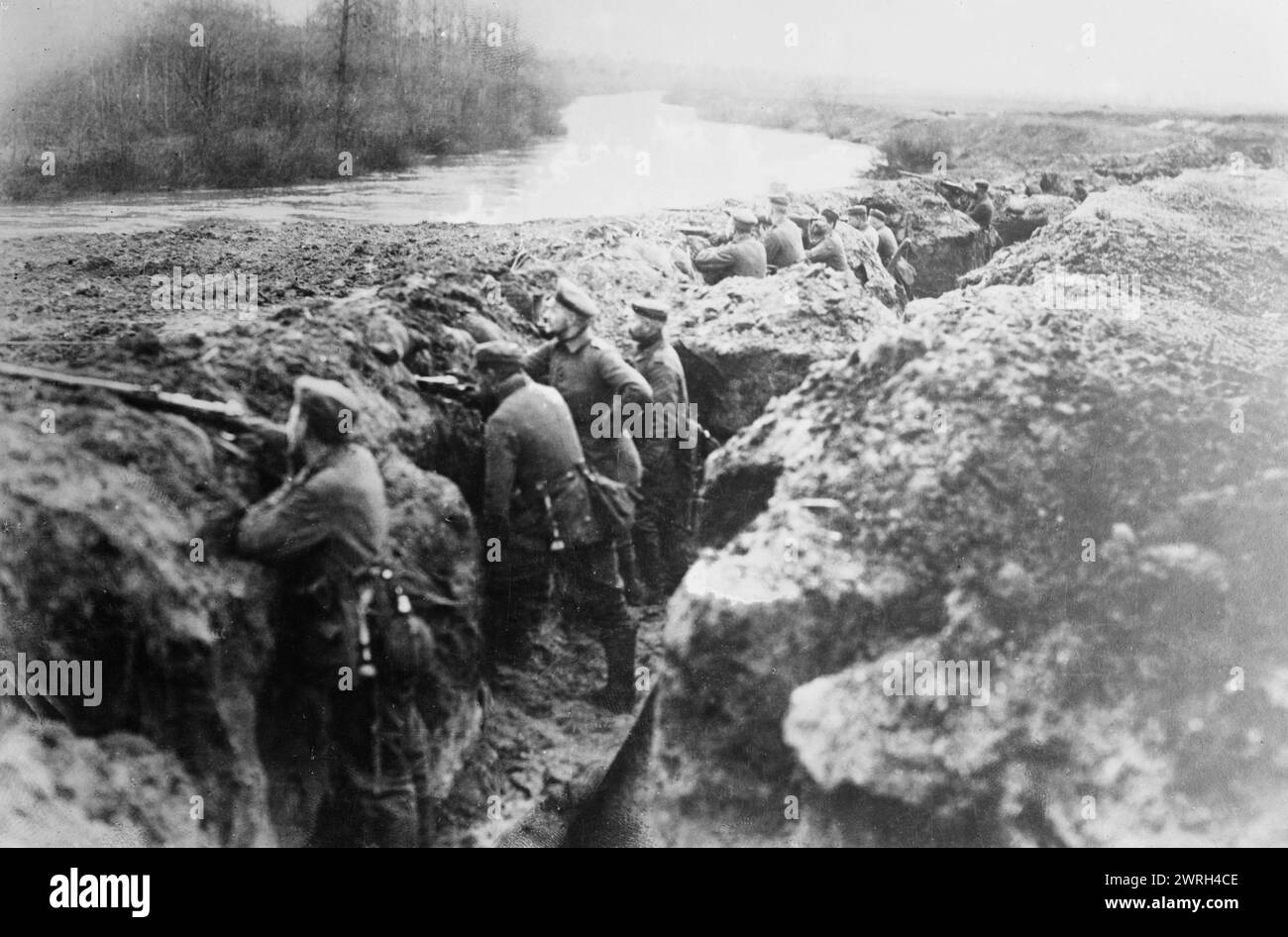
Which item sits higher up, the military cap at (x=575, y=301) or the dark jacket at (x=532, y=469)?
the military cap at (x=575, y=301)

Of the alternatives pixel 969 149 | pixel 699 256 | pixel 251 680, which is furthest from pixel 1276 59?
pixel 251 680

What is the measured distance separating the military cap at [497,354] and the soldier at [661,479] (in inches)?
25.3

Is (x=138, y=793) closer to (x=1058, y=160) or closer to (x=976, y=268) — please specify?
(x=976, y=268)

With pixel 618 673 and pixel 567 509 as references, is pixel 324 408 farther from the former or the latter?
pixel 618 673

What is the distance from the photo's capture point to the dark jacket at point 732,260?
532 centimetres

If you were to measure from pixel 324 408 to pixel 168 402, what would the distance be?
610 millimetres

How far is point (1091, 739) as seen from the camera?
4.22 metres

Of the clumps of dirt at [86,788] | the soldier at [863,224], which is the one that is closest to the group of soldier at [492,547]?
the clumps of dirt at [86,788]

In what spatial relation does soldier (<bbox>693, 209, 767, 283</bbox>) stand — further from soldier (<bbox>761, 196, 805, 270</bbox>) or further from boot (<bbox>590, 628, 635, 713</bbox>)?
boot (<bbox>590, 628, 635, 713</bbox>)

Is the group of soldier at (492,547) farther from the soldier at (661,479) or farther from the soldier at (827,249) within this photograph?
the soldier at (827,249)

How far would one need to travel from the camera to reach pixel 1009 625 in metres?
4.32

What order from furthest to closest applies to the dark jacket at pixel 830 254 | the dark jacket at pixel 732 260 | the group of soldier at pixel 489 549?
the dark jacket at pixel 830 254, the dark jacket at pixel 732 260, the group of soldier at pixel 489 549

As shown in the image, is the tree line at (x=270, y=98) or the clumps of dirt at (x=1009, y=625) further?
the tree line at (x=270, y=98)
